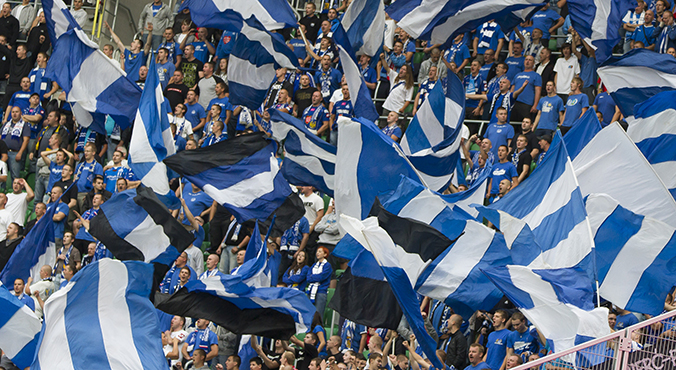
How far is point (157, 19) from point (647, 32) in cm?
1044

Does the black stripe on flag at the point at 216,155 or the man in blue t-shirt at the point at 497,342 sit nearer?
the man in blue t-shirt at the point at 497,342

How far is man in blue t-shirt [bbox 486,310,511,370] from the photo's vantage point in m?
11.7

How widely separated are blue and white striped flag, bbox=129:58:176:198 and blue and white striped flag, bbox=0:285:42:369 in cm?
295

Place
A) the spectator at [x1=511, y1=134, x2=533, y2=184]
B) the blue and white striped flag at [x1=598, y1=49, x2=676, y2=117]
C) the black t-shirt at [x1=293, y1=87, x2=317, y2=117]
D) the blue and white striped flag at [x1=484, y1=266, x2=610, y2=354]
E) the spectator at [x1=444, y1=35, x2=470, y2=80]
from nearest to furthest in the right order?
the blue and white striped flag at [x1=484, y1=266, x2=610, y2=354]
the blue and white striped flag at [x1=598, y1=49, x2=676, y2=117]
the spectator at [x1=511, y1=134, x2=533, y2=184]
the spectator at [x1=444, y1=35, x2=470, y2=80]
the black t-shirt at [x1=293, y1=87, x2=317, y2=117]

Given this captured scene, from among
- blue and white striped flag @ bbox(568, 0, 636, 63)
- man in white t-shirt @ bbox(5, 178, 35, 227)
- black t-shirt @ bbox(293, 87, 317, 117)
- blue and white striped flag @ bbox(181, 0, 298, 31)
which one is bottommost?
man in white t-shirt @ bbox(5, 178, 35, 227)

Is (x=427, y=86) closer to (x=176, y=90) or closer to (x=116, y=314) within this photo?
(x=176, y=90)

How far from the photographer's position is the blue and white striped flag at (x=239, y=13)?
15.7m

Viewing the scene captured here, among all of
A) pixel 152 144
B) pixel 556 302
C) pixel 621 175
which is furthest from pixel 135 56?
pixel 556 302

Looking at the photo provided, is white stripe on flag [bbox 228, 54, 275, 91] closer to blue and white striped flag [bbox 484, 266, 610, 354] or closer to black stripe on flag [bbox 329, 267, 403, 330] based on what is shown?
black stripe on flag [bbox 329, 267, 403, 330]

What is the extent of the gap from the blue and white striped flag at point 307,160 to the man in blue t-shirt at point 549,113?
163 inches

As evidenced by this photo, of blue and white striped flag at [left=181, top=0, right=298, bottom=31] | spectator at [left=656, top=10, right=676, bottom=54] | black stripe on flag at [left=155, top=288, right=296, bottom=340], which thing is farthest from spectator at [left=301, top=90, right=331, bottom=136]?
black stripe on flag at [left=155, top=288, right=296, bottom=340]

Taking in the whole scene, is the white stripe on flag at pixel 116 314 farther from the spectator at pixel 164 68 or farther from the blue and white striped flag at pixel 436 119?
the spectator at pixel 164 68

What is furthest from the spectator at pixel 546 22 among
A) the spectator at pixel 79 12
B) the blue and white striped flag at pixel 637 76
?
the spectator at pixel 79 12

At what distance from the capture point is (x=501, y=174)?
14.7 metres
